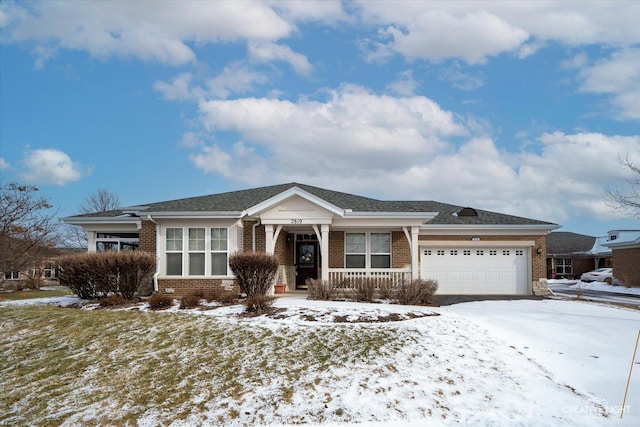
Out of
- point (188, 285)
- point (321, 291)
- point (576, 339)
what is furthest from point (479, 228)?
point (188, 285)

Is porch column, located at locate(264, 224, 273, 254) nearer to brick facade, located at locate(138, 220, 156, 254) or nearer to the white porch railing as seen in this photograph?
the white porch railing

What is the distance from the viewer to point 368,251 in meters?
18.9

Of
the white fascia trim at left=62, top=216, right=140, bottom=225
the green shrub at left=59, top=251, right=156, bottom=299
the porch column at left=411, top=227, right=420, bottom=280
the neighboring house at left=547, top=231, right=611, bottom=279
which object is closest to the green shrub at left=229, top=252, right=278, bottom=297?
the green shrub at left=59, top=251, right=156, bottom=299

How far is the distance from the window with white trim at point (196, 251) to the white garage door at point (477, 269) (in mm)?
9084

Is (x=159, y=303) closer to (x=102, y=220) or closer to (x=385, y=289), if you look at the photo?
(x=385, y=289)

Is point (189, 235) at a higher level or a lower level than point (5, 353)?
higher

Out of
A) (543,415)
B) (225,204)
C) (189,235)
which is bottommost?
(543,415)

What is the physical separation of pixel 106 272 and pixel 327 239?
7339 mm

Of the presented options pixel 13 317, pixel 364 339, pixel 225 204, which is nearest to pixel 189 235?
pixel 225 204

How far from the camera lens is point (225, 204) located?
18062 mm

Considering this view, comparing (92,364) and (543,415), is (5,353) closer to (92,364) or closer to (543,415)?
(92,364)

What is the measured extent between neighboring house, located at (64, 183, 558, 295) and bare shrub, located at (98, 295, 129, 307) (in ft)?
9.64

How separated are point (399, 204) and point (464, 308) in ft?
18.4

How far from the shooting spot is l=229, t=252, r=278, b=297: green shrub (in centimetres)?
1451
